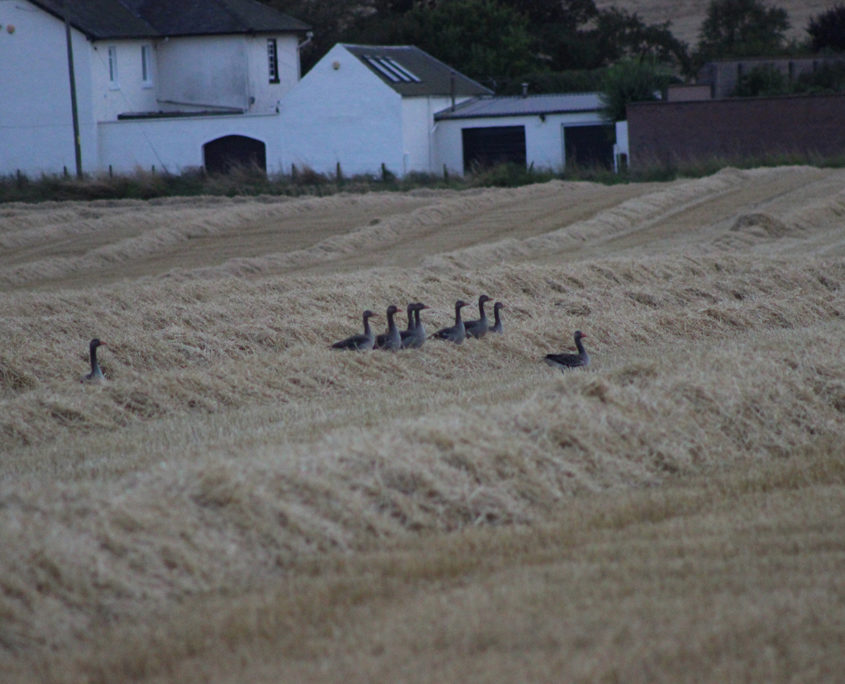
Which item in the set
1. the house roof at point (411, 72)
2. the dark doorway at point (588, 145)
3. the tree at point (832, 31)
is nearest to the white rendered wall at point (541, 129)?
the dark doorway at point (588, 145)

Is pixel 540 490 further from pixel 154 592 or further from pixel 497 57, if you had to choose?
pixel 497 57

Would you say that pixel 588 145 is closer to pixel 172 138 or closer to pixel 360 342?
pixel 172 138

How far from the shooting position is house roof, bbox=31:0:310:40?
178ft

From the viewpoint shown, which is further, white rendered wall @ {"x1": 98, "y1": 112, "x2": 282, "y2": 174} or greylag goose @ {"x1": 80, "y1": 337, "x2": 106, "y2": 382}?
white rendered wall @ {"x1": 98, "y1": 112, "x2": 282, "y2": 174}

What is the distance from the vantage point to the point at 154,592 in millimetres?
6449

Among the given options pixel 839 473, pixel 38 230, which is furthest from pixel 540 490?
pixel 38 230

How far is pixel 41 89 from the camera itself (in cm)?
5344

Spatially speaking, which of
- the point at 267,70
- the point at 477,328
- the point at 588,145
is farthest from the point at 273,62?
the point at 477,328

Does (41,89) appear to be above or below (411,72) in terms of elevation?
below

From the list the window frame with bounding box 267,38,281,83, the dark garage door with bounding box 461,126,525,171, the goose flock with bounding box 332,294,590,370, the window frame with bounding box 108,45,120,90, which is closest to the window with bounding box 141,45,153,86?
the window frame with bounding box 108,45,120,90

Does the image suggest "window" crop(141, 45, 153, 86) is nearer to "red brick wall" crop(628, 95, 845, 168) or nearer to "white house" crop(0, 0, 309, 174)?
"white house" crop(0, 0, 309, 174)

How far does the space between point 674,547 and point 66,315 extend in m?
11.1

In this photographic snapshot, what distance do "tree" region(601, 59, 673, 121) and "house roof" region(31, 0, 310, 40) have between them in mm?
16270

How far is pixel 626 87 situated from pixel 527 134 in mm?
4893
